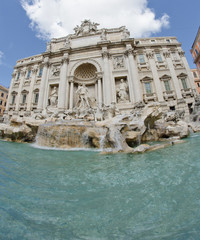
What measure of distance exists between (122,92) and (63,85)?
712 centimetres

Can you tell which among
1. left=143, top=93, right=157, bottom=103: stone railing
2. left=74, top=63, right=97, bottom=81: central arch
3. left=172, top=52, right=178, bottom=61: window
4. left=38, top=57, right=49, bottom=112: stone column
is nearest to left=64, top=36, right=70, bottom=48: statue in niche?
left=38, top=57, right=49, bottom=112: stone column

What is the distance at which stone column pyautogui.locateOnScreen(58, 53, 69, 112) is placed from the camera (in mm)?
13906

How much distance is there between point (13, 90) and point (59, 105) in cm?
991

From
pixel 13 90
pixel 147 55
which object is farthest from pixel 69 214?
pixel 13 90

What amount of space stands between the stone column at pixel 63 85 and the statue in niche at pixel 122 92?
20.8ft

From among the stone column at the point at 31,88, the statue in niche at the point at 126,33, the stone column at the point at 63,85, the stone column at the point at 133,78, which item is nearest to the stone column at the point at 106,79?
the stone column at the point at 133,78

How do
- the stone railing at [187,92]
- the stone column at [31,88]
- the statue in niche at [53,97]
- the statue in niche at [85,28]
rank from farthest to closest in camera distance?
the statue in niche at [85,28] < the stone column at [31,88] < the statue in niche at [53,97] < the stone railing at [187,92]

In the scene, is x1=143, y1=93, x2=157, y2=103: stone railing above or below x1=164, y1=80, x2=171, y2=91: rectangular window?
below

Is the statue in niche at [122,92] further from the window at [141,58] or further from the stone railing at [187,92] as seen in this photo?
the stone railing at [187,92]

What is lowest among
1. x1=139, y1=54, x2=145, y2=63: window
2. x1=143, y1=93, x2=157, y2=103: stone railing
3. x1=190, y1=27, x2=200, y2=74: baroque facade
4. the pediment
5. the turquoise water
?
the turquoise water

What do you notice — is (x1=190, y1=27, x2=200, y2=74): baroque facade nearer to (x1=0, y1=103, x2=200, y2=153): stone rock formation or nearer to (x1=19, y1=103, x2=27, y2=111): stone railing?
(x1=0, y1=103, x2=200, y2=153): stone rock formation

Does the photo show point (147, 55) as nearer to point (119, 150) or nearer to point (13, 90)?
point (119, 150)

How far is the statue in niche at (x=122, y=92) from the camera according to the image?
13.7 metres

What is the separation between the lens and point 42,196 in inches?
63.7
